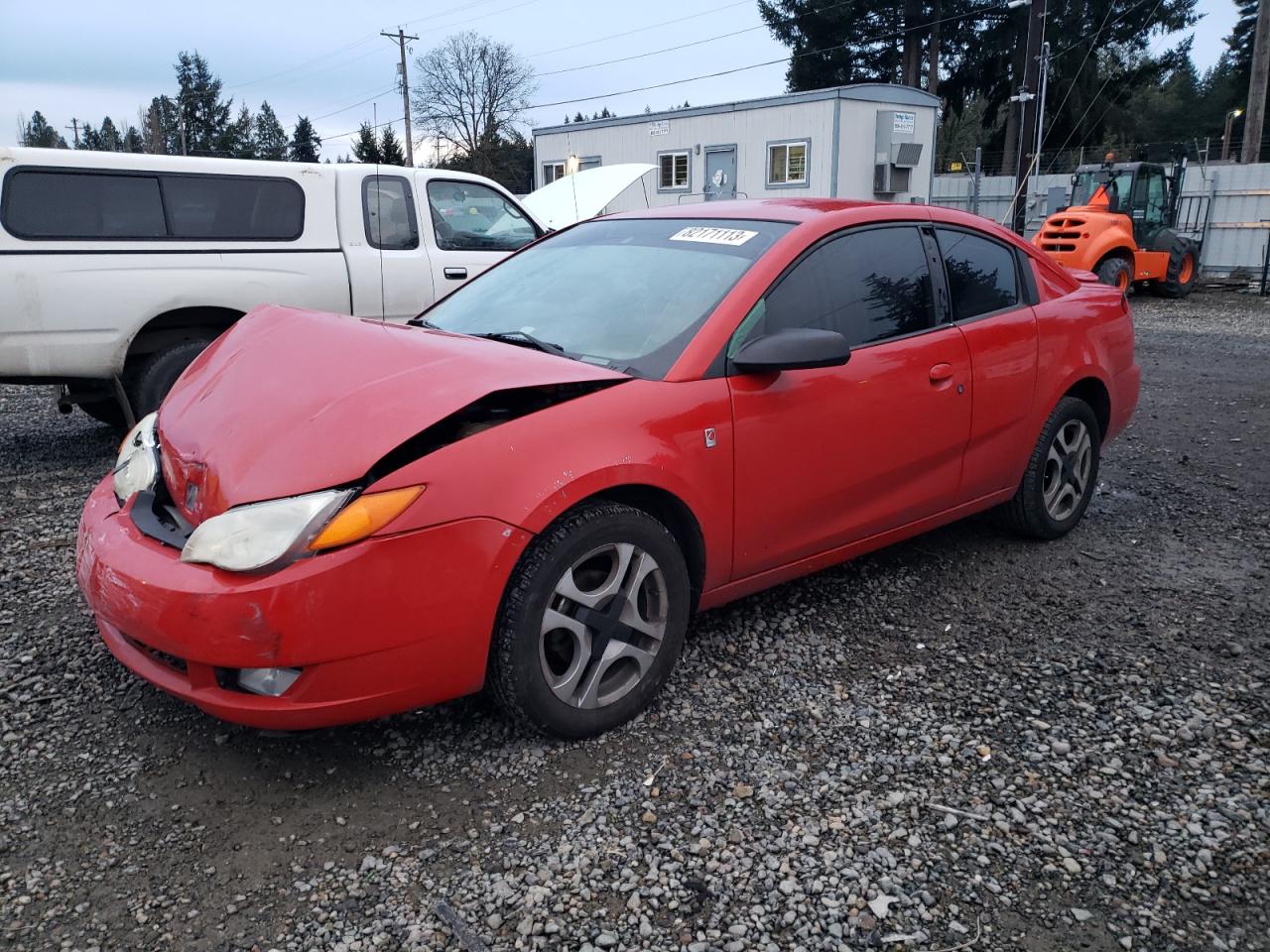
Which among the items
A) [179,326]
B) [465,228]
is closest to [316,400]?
[179,326]

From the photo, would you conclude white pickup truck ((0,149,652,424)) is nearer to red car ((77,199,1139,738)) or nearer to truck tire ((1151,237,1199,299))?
red car ((77,199,1139,738))

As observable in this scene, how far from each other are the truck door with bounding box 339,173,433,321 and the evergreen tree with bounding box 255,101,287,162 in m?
74.7

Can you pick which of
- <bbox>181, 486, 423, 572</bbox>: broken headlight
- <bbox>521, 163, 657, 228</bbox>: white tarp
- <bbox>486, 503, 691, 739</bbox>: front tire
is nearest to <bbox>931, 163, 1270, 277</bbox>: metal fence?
<bbox>521, 163, 657, 228</bbox>: white tarp

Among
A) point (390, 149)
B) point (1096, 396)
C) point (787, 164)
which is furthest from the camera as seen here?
point (390, 149)

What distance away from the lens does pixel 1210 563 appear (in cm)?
433

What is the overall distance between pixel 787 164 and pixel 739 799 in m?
21.0

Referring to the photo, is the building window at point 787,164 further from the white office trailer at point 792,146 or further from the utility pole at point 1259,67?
the utility pole at point 1259,67

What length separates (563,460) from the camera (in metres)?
2.64

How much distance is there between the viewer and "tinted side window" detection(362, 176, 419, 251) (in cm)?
700

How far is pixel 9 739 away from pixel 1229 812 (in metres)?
3.41

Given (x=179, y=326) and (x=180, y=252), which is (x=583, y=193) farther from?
(x=179, y=326)

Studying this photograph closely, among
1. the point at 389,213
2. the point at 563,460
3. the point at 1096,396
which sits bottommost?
the point at 1096,396

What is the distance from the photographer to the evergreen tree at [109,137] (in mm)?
77131

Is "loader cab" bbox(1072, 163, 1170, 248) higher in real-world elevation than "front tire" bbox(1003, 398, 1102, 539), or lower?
higher
